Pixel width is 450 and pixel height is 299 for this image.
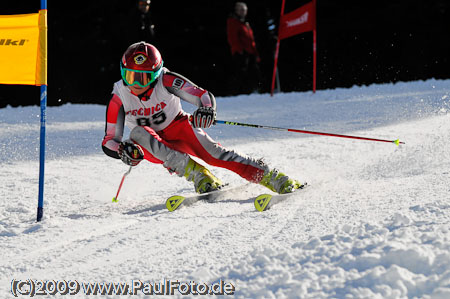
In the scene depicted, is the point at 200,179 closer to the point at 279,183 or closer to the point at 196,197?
the point at 196,197

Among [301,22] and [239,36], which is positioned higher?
[301,22]

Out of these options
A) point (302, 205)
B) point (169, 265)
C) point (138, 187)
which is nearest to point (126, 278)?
point (169, 265)

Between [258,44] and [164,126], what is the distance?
997cm

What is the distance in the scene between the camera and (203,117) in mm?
3834

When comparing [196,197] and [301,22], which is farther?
[301,22]

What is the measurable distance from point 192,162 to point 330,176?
1266 millimetres

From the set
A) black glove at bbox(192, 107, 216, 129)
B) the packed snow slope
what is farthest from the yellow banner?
black glove at bbox(192, 107, 216, 129)

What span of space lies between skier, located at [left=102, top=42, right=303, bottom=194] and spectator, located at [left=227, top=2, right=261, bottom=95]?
5503mm

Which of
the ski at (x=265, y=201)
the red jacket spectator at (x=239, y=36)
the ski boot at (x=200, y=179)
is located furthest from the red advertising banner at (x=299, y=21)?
the ski at (x=265, y=201)

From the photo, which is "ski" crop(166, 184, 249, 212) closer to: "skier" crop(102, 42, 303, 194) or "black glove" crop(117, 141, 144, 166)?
"skier" crop(102, 42, 303, 194)

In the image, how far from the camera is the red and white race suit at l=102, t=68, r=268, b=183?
154 inches

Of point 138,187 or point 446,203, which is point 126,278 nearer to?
point 446,203

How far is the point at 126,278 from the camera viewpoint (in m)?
2.39

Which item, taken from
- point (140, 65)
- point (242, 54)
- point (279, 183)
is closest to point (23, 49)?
point (140, 65)
